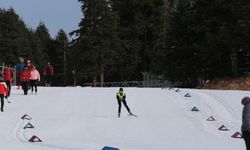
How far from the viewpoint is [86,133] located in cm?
1889

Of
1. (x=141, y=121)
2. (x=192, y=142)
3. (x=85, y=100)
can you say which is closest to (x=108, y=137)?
(x=192, y=142)

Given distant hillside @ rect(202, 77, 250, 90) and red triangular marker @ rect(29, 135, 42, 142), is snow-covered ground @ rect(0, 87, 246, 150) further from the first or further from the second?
distant hillside @ rect(202, 77, 250, 90)

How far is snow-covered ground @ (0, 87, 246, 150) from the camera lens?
53.4 feet

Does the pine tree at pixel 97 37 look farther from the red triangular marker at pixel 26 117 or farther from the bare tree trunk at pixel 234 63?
the red triangular marker at pixel 26 117

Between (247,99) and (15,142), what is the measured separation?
757cm

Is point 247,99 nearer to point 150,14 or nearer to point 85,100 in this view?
point 85,100

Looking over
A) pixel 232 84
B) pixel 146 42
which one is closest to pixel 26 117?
pixel 232 84

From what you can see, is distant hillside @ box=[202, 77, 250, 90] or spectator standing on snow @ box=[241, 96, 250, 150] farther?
distant hillside @ box=[202, 77, 250, 90]

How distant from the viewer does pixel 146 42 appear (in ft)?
253

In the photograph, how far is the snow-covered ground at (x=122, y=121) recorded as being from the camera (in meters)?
16.3

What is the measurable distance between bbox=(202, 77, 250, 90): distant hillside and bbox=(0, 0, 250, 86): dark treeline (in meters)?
1.94

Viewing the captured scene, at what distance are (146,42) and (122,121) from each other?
55822mm

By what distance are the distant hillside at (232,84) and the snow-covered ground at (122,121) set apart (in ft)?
26.1

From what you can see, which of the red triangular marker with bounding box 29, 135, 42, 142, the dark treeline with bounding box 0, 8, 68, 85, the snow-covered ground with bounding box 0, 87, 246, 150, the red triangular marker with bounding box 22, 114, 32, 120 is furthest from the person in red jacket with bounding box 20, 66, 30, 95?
the dark treeline with bounding box 0, 8, 68, 85
